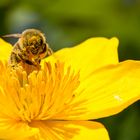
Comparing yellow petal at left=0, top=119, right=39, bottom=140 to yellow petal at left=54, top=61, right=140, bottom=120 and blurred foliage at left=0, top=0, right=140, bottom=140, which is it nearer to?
yellow petal at left=54, top=61, right=140, bottom=120

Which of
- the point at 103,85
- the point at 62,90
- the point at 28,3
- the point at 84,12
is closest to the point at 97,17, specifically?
the point at 84,12

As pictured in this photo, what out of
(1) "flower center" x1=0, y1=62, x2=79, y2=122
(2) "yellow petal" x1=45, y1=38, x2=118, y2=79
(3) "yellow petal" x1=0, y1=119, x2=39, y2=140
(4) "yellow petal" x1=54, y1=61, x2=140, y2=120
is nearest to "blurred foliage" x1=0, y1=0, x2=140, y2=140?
(2) "yellow petal" x1=45, y1=38, x2=118, y2=79

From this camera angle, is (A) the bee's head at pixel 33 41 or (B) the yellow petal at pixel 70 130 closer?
(B) the yellow petal at pixel 70 130

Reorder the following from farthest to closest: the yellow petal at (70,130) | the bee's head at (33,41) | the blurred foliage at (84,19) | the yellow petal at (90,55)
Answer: the blurred foliage at (84,19), the yellow petal at (90,55), the bee's head at (33,41), the yellow petal at (70,130)

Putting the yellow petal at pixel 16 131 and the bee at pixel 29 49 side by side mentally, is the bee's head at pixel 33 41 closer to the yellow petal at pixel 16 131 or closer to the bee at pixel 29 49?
the bee at pixel 29 49

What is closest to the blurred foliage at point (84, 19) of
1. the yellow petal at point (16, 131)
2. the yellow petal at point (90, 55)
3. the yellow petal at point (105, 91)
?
the yellow petal at point (90, 55)

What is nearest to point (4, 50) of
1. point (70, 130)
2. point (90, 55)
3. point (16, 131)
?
point (90, 55)

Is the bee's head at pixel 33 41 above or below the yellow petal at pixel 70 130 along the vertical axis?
above
